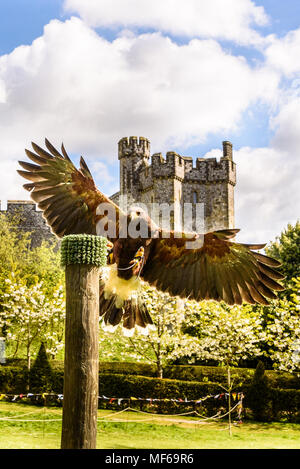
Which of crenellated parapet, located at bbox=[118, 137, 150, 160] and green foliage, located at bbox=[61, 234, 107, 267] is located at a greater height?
crenellated parapet, located at bbox=[118, 137, 150, 160]

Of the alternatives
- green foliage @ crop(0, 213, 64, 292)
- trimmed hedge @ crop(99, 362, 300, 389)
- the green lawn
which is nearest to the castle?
green foliage @ crop(0, 213, 64, 292)

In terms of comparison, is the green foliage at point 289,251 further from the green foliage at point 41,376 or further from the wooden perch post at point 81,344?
the wooden perch post at point 81,344

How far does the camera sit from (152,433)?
1123 cm

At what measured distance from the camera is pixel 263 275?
5.87 metres

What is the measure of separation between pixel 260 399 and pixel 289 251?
12185mm

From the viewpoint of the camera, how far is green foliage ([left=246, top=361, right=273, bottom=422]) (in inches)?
529

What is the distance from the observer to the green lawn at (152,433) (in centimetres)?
968

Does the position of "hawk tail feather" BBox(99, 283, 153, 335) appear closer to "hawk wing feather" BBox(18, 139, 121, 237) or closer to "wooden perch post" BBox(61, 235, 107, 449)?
"hawk wing feather" BBox(18, 139, 121, 237)

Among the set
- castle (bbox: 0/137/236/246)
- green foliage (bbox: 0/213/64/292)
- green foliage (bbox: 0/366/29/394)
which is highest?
castle (bbox: 0/137/236/246)

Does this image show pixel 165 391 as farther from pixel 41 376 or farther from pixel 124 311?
pixel 124 311

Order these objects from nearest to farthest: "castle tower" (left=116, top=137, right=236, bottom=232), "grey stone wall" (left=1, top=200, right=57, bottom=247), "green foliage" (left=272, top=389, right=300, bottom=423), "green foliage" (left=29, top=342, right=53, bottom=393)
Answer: "green foliage" (left=272, top=389, right=300, bottom=423) → "green foliage" (left=29, top=342, right=53, bottom=393) → "grey stone wall" (left=1, top=200, right=57, bottom=247) → "castle tower" (left=116, top=137, right=236, bottom=232)

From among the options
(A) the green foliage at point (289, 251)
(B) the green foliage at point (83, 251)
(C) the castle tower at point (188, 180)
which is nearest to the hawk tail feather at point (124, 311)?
(B) the green foliage at point (83, 251)

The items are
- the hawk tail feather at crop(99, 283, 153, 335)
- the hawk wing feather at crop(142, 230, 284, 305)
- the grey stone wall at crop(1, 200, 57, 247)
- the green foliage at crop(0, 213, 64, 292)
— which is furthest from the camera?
the grey stone wall at crop(1, 200, 57, 247)

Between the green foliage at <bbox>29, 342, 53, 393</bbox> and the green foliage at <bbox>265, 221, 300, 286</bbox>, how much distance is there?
1248 centimetres
